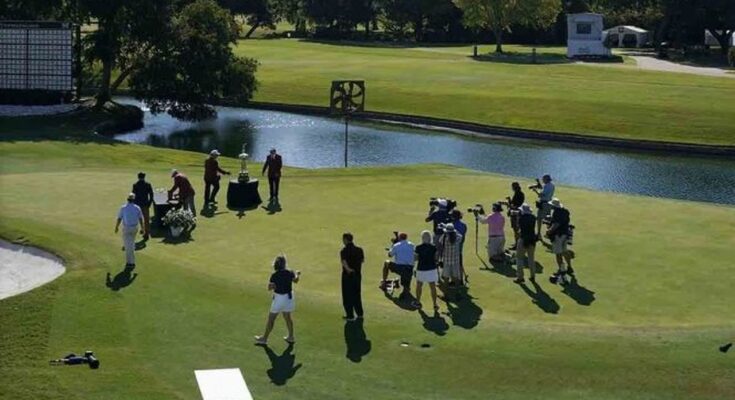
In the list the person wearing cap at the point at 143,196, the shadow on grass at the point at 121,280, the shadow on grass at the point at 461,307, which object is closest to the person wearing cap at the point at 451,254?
the shadow on grass at the point at 461,307

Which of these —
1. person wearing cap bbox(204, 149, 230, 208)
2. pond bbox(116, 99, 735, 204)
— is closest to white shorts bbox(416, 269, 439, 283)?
person wearing cap bbox(204, 149, 230, 208)

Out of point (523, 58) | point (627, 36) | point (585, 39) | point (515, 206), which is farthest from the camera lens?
point (627, 36)

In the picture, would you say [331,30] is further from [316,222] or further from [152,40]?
[316,222]

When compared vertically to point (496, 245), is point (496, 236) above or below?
above

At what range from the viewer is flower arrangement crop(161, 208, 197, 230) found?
2750cm

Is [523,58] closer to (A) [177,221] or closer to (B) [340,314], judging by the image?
(A) [177,221]

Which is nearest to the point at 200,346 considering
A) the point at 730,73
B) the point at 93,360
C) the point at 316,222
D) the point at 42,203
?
the point at 93,360

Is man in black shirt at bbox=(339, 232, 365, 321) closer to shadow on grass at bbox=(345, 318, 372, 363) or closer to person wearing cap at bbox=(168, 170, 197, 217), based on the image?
shadow on grass at bbox=(345, 318, 372, 363)

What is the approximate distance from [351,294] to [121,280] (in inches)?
222

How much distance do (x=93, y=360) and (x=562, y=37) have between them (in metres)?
135

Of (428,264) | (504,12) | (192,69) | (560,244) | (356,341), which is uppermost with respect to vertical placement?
(504,12)

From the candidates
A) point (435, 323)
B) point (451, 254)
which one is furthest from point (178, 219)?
point (435, 323)

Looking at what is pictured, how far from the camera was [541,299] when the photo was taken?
23391mm

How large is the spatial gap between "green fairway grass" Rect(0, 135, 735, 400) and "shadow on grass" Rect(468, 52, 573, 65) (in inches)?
3087
